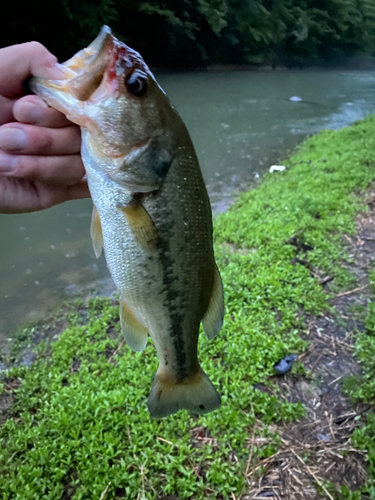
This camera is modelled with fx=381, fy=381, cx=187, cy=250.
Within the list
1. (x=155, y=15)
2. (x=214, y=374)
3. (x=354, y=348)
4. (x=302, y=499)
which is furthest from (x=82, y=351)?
(x=155, y=15)

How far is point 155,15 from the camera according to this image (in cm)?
1942

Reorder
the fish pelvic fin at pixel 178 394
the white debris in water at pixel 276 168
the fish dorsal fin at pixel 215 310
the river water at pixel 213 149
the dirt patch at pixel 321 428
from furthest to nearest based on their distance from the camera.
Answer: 1. the white debris in water at pixel 276 168
2. the river water at pixel 213 149
3. the dirt patch at pixel 321 428
4. the fish pelvic fin at pixel 178 394
5. the fish dorsal fin at pixel 215 310

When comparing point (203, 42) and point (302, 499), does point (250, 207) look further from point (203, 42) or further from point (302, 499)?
point (203, 42)

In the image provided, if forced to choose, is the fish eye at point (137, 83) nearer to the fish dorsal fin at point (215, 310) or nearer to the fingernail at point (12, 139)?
the fingernail at point (12, 139)

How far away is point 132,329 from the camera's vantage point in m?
1.70

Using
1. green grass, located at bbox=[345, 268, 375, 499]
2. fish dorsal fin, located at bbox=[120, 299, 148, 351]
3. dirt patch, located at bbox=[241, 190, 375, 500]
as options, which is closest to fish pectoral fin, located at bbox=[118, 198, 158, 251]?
fish dorsal fin, located at bbox=[120, 299, 148, 351]

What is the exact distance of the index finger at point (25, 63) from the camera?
4.43 ft

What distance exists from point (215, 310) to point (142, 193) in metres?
0.62

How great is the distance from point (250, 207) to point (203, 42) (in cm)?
2010

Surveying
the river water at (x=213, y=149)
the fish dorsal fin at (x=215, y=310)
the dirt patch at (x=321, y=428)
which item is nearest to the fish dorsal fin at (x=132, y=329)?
the fish dorsal fin at (x=215, y=310)

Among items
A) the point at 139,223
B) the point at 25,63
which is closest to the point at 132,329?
the point at 139,223

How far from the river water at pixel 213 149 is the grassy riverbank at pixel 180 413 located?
0.88 m

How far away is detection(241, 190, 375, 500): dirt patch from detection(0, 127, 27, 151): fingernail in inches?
97.9

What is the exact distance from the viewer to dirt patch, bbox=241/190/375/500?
8.35 ft
